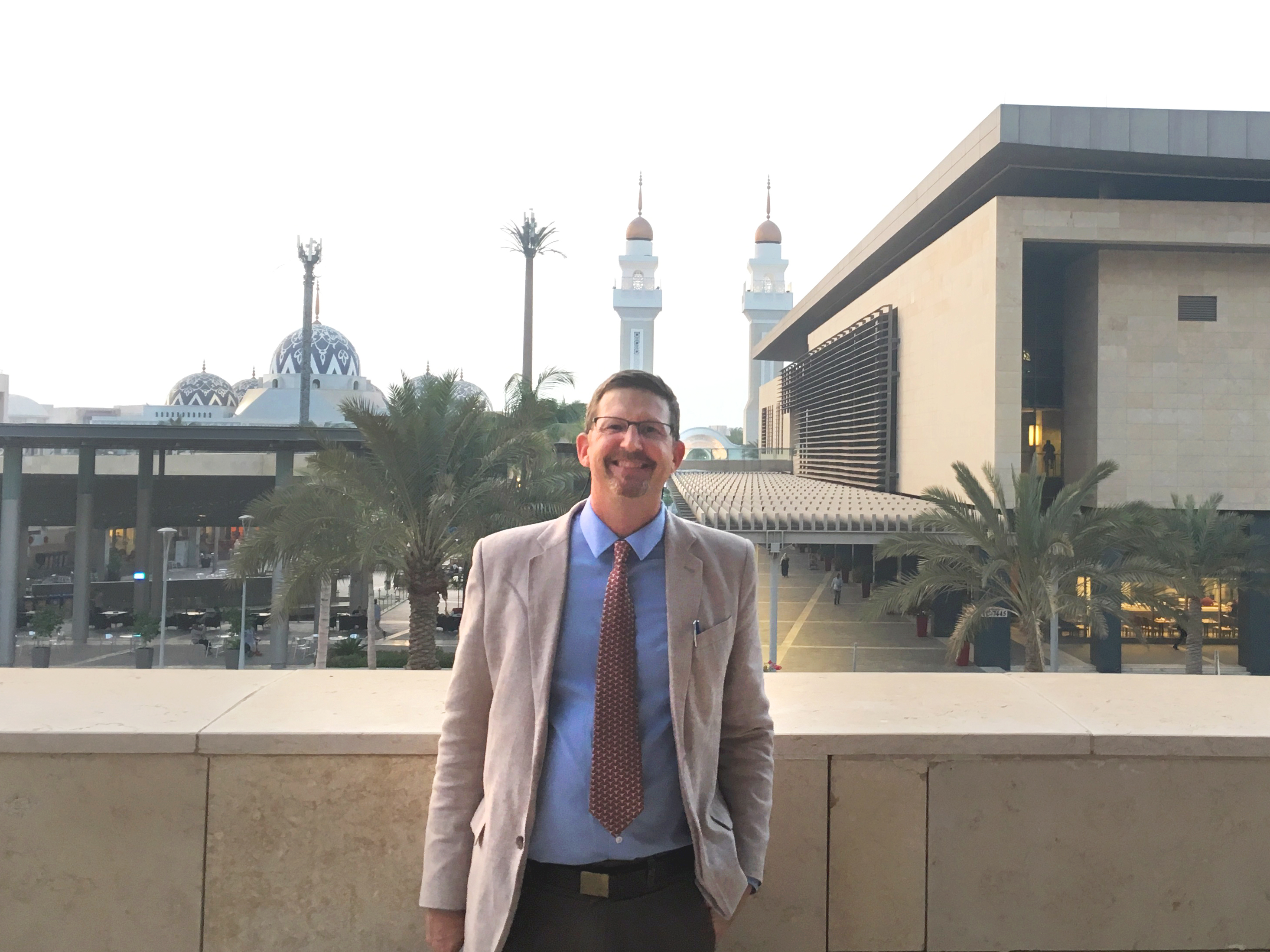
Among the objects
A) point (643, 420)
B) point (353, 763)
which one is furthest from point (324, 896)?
point (643, 420)

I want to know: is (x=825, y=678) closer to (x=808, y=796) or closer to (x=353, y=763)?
(x=808, y=796)

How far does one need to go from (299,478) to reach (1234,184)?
76.0 feet

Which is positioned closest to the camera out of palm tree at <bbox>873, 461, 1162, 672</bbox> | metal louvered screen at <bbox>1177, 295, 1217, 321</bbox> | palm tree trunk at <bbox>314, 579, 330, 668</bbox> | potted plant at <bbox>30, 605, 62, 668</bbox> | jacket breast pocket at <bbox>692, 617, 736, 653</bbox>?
jacket breast pocket at <bbox>692, 617, 736, 653</bbox>

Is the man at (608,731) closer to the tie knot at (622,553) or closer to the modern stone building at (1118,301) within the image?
the tie knot at (622,553)

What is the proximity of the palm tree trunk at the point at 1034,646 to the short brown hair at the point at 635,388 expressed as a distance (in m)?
14.0

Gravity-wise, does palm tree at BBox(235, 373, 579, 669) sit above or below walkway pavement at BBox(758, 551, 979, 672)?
above

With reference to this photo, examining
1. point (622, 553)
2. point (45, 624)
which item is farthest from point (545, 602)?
point (45, 624)

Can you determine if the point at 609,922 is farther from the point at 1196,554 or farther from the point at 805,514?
the point at 1196,554

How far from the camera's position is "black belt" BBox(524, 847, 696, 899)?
2010 millimetres

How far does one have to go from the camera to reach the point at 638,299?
115 metres

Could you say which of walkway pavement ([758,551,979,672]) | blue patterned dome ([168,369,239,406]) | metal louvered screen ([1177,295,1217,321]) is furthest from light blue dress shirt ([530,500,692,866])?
blue patterned dome ([168,369,239,406])

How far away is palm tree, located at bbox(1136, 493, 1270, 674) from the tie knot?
17117 mm

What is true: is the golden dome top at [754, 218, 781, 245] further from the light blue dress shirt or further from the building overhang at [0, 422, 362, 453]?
the light blue dress shirt

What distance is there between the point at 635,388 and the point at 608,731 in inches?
29.5
